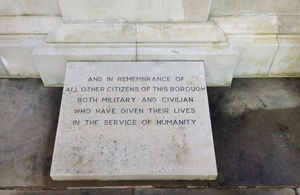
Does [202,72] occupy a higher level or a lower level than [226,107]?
higher

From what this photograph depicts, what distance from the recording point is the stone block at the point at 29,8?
259 cm

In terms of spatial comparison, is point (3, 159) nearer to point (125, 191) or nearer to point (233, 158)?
point (125, 191)

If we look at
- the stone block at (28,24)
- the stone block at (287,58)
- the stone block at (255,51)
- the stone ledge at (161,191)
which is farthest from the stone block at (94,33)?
the stone block at (287,58)

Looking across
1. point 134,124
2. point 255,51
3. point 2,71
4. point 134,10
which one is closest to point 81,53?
point 134,10

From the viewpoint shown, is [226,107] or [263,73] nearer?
[226,107]

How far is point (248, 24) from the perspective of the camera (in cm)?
266

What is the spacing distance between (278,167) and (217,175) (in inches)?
21.8

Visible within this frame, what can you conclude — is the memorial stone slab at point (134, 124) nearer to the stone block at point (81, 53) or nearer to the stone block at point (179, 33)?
the stone block at point (81, 53)

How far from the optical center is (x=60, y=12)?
266cm

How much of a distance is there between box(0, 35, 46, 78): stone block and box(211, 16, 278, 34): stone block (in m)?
1.75

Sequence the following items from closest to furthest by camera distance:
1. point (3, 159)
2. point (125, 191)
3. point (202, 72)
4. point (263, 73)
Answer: point (125, 191)
point (3, 159)
point (202, 72)
point (263, 73)

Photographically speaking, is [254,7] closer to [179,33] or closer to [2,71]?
[179,33]

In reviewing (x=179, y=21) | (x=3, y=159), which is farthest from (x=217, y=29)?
(x=3, y=159)

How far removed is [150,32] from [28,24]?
3.92 ft
